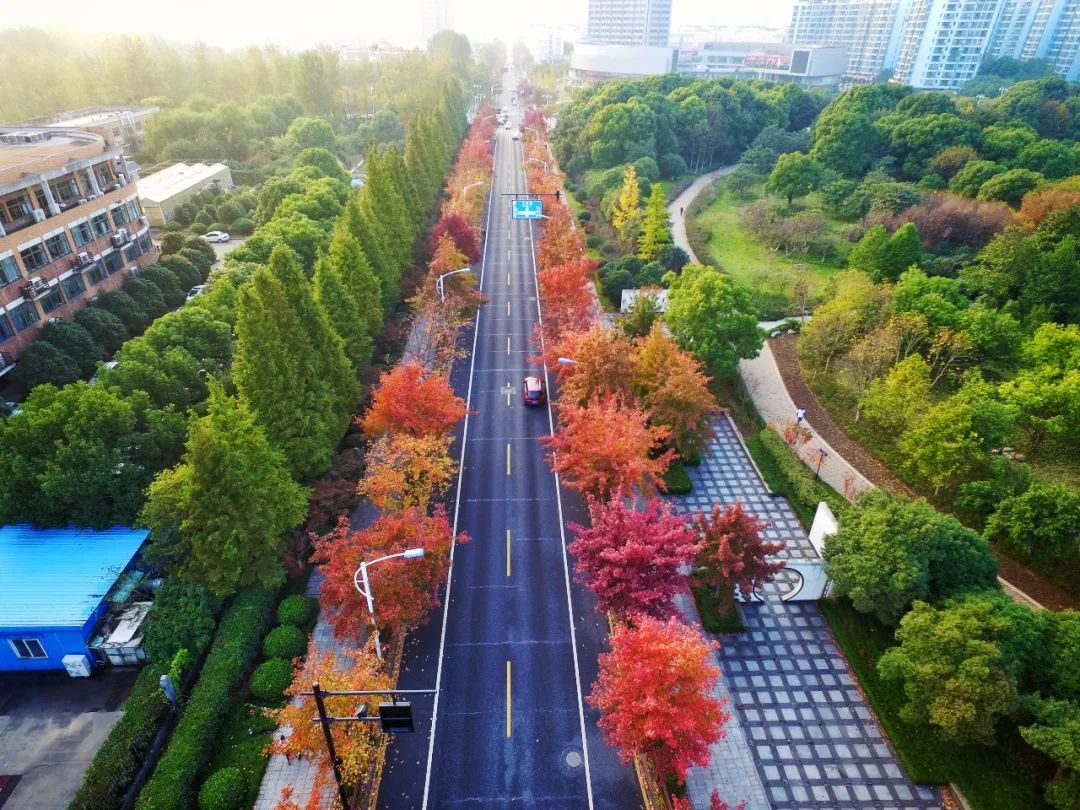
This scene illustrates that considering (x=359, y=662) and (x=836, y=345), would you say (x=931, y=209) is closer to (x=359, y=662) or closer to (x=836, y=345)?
(x=836, y=345)

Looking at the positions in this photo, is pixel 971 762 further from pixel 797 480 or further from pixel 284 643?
pixel 284 643

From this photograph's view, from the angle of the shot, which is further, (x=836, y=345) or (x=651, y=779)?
(x=836, y=345)

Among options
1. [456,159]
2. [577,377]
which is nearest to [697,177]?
[456,159]

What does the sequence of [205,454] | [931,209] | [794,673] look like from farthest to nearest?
[931,209], [794,673], [205,454]

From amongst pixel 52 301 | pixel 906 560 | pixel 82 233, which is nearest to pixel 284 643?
pixel 906 560

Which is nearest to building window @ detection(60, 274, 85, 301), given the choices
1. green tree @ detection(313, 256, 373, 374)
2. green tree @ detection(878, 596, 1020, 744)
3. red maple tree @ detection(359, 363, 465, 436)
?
green tree @ detection(313, 256, 373, 374)

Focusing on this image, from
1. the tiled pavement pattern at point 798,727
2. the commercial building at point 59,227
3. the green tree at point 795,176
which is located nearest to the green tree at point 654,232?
the green tree at point 795,176
